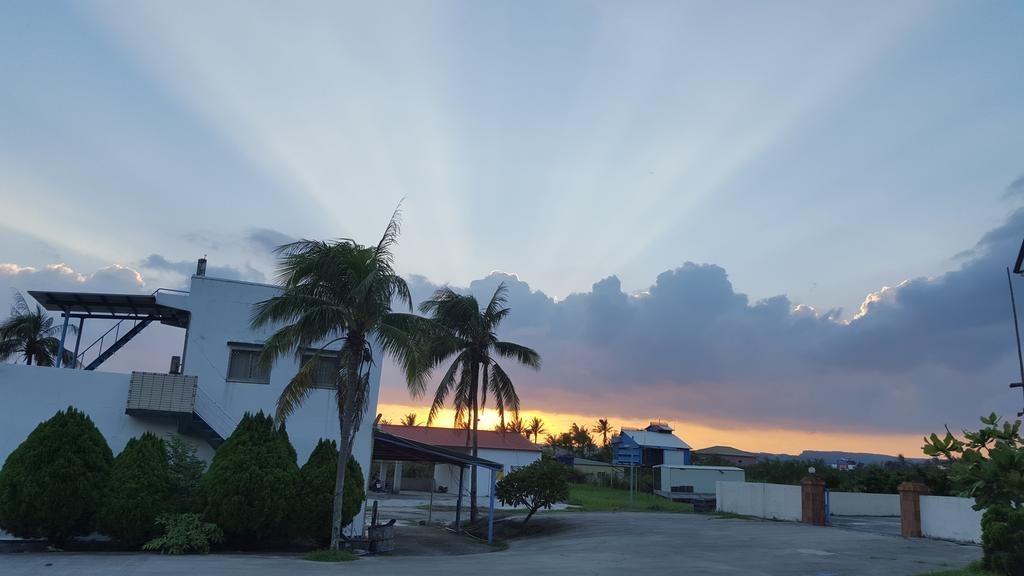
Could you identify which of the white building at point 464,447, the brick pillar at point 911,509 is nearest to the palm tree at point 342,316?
the brick pillar at point 911,509

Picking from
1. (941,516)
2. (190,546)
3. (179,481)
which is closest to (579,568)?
(190,546)

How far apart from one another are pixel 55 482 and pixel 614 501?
37.8 meters

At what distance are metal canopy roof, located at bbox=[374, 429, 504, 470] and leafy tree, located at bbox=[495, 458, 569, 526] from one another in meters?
3.55

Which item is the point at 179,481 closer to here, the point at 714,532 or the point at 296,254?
the point at 296,254

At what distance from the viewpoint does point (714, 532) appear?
1019 inches

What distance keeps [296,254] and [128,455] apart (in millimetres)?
7020

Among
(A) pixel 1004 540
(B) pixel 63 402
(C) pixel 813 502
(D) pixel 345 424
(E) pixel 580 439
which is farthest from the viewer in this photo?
(E) pixel 580 439

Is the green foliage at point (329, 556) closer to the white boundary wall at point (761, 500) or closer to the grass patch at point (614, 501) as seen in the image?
the white boundary wall at point (761, 500)

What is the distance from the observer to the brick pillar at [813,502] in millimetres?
29172

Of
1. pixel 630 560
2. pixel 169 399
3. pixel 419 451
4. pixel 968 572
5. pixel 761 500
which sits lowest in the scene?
pixel 630 560

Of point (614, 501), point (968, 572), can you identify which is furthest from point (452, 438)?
point (968, 572)

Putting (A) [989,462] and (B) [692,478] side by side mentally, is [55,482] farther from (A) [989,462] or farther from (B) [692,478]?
(B) [692,478]

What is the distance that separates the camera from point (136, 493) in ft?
65.1

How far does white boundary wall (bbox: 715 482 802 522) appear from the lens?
31016 mm
